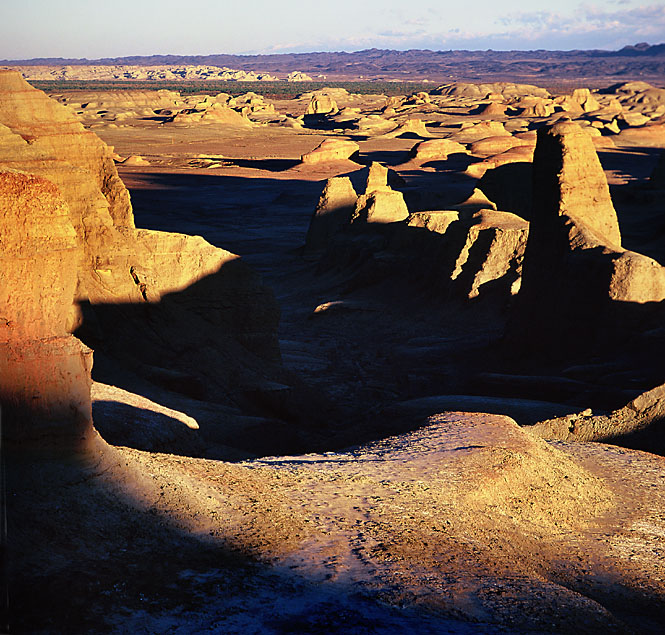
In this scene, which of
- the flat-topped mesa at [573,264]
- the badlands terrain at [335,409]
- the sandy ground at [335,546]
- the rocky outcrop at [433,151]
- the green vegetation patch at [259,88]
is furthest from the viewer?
the green vegetation patch at [259,88]

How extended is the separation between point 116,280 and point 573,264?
26.2 feet

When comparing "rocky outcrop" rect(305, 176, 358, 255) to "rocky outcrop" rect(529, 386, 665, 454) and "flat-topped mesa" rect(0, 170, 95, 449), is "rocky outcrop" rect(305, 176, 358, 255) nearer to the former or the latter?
"rocky outcrop" rect(529, 386, 665, 454)

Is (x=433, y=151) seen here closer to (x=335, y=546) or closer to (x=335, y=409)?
(x=335, y=409)

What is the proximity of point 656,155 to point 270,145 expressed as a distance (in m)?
30.5

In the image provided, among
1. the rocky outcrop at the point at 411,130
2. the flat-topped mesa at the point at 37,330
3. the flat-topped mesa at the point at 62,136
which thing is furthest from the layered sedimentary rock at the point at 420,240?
the rocky outcrop at the point at 411,130

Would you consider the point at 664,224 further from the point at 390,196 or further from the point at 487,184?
the point at 390,196

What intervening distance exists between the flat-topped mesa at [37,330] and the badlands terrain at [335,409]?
15 mm

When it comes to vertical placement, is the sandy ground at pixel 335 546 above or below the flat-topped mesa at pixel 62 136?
below

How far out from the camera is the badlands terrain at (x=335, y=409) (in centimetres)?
501

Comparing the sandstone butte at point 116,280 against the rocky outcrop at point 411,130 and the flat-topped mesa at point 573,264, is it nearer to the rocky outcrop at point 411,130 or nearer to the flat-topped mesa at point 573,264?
the flat-topped mesa at point 573,264

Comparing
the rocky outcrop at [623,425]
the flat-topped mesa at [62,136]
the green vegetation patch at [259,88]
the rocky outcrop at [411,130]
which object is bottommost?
the rocky outcrop at [623,425]

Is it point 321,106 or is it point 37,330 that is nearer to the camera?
point 37,330

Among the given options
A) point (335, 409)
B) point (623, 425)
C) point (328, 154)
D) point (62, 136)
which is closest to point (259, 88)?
point (328, 154)

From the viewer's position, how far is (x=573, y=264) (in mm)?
15258
